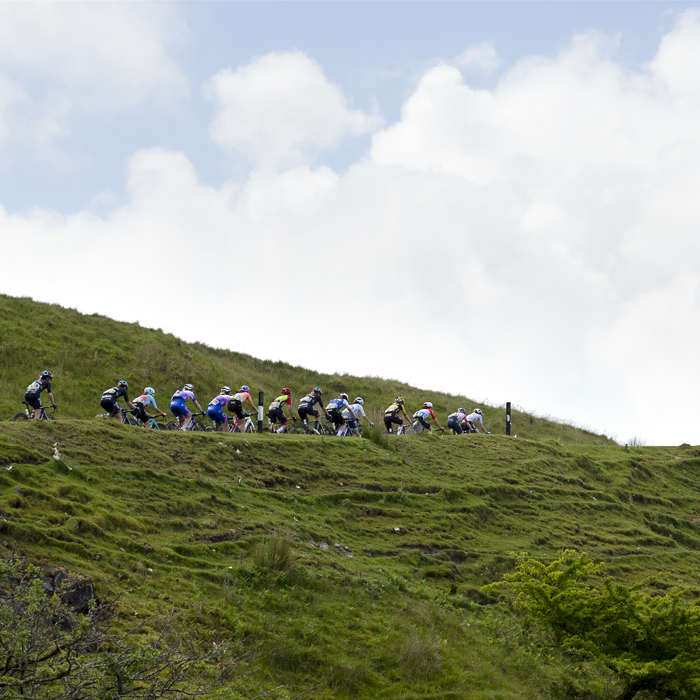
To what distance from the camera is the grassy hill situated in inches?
365

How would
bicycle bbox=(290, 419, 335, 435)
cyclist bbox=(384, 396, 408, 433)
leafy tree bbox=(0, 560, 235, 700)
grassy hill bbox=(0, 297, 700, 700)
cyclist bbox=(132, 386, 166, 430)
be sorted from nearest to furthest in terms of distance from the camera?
1. leafy tree bbox=(0, 560, 235, 700)
2. grassy hill bbox=(0, 297, 700, 700)
3. cyclist bbox=(132, 386, 166, 430)
4. bicycle bbox=(290, 419, 335, 435)
5. cyclist bbox=(384, 396, 408, 433)

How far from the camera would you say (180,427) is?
933 inches

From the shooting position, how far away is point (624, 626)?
39.0ft

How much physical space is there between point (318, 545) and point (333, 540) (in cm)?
62

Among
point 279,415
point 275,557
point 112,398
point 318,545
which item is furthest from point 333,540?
point 112,398

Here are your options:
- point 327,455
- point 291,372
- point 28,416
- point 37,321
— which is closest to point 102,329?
point 37,321

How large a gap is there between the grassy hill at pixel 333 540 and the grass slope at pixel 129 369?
1357cm

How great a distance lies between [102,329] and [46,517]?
30.4m

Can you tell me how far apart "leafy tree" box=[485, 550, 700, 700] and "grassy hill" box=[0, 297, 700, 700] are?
488 millimetres

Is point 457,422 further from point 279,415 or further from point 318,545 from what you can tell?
point 318,545

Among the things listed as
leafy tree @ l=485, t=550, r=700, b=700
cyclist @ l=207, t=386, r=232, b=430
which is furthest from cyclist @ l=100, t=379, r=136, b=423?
leafy tree @ l=485, t=550, r=700, b=700

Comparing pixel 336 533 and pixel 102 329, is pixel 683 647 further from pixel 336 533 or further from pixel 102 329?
pixel 102 329

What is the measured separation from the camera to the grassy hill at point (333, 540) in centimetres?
927

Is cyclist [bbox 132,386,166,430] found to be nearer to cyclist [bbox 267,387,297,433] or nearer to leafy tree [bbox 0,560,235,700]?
cyclist [bbox 267,387,297,433]
